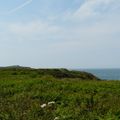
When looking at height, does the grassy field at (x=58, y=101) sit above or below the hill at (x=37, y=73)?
below

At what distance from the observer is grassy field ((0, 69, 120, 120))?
12.9 metres

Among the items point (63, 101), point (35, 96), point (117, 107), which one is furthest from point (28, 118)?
point (35, 96)

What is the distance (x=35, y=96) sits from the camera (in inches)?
835

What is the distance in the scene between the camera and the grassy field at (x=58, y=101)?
42.4 ft

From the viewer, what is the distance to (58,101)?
2003cm

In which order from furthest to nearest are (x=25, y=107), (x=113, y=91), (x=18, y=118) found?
(x=113, y=91)
(x=25, y=107)
(x=18, y=118)

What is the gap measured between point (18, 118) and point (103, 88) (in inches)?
521

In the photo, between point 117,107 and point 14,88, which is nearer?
point 117,107

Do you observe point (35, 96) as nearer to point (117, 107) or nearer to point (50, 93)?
point (50, 93)

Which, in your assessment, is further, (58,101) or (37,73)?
(37,73)

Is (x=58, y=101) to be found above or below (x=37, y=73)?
below

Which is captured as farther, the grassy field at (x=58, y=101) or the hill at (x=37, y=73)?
the hill at (x=37, y=73)

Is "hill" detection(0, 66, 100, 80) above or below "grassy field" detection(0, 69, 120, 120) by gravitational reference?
above

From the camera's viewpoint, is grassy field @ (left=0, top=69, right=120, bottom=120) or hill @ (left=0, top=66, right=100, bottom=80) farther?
hill @ (left=0, top=66, right=100, bottom=80)
